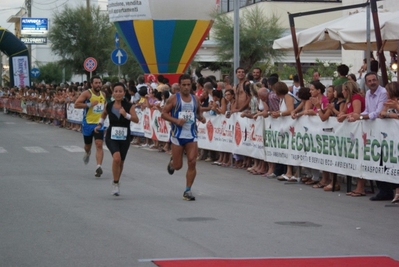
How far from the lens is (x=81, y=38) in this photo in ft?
199

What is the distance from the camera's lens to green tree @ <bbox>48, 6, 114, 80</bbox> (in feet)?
198

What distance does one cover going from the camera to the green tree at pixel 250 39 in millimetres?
52375

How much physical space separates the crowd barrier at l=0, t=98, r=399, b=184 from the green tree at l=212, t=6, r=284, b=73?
103 ft

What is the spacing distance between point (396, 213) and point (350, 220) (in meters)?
1.09

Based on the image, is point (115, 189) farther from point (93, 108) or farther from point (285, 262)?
point (285, 262)

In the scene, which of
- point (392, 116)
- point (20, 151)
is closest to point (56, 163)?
point (20, 151)

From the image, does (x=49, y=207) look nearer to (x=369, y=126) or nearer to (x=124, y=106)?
(x=124, y=106)

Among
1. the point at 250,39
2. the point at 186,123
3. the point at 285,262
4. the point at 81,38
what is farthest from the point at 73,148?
the point at 81,38

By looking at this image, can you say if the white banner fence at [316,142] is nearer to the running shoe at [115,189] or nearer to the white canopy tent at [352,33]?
the white canopy tent at [352,33]

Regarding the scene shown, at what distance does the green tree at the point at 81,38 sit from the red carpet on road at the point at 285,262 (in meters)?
52.2

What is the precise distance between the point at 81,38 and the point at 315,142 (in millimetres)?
46888

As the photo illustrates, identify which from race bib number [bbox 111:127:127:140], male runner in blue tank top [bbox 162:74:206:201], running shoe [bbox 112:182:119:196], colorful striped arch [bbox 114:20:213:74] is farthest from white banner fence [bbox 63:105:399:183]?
colorful striped arch [bbox 114:20:213:74]

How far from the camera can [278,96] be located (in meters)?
16.7

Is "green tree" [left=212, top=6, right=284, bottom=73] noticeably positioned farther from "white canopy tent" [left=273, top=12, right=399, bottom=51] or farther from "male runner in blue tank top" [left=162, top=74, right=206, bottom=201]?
"male runner in blue tank top" [left=162, top=74, right=206, bottom=201]
